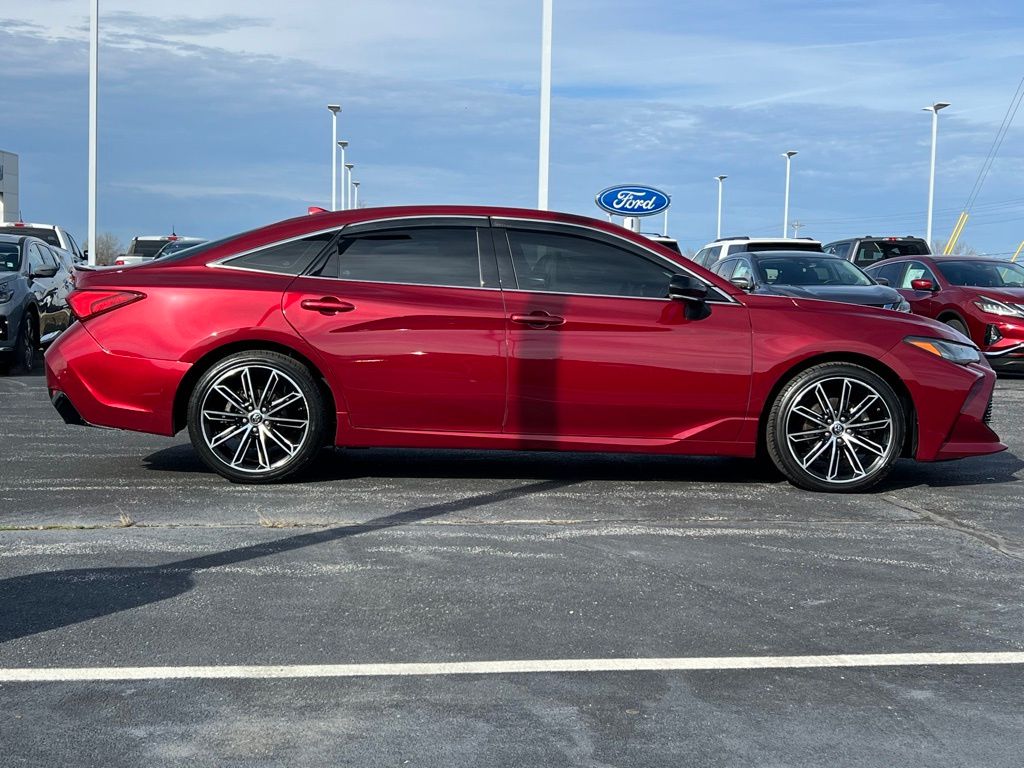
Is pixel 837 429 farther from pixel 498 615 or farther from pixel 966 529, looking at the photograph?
pixel 498 615

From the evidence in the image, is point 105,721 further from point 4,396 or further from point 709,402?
point 4,396

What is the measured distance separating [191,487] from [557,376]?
6.87 feet

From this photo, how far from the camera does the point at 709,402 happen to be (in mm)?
7277

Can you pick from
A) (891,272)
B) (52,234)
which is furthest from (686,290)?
(52,234)

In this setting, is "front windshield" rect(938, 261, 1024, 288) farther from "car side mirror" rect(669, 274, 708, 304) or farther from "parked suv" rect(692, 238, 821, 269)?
"car side mirror" rect(669, 274, 708, 304)

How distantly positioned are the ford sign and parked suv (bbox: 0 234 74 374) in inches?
410

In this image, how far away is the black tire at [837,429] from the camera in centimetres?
737

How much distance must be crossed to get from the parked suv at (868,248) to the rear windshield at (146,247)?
16604mm

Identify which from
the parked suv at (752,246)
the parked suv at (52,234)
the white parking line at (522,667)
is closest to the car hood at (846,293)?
the parked suv at (752,246)

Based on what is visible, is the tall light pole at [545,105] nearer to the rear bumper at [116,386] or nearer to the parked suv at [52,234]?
the parked suv at [52,234]

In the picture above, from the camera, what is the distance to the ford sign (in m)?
23.9

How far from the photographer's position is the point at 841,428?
292 inches

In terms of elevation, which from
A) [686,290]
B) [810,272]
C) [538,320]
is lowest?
[538,320]

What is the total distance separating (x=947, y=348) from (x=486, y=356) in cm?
267
